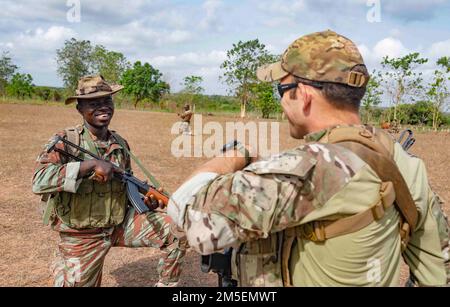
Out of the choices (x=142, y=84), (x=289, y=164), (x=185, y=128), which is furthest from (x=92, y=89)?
(x=142, y=84)

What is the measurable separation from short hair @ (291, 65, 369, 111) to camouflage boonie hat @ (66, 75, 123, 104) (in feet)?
7.18

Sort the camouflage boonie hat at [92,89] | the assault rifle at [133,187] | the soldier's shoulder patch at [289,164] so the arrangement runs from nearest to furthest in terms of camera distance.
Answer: the soldier's shoulder patch at [289,164] < the assault rifle at [133,187] < the camouflage boonie hat at [92,89]

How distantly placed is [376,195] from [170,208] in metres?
0.71

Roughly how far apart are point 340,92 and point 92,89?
94.0 inches

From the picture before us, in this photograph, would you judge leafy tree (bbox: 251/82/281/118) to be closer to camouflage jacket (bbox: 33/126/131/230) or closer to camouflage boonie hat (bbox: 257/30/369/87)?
camouflage jacket (bbox: 33/126/131/230)

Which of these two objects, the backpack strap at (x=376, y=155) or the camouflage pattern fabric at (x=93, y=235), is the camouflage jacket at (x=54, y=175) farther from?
the backpack strap at (x=376, y=155)

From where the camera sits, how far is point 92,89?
3.42 meters

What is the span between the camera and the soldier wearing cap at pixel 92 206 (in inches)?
118

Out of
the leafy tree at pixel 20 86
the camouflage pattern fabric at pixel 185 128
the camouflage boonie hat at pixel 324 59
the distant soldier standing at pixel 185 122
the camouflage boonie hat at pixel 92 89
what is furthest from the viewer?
the leafy tree at pixel 20 86

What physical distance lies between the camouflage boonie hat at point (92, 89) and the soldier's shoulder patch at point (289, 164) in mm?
2267

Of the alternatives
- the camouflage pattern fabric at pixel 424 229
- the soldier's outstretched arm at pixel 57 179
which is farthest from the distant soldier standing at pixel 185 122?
the camouflage pattern fabric at pixel 424 229

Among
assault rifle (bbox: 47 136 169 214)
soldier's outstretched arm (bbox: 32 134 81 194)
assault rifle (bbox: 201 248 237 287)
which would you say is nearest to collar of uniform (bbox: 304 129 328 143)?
assault rifle (bbox: 201 248 237 287)
